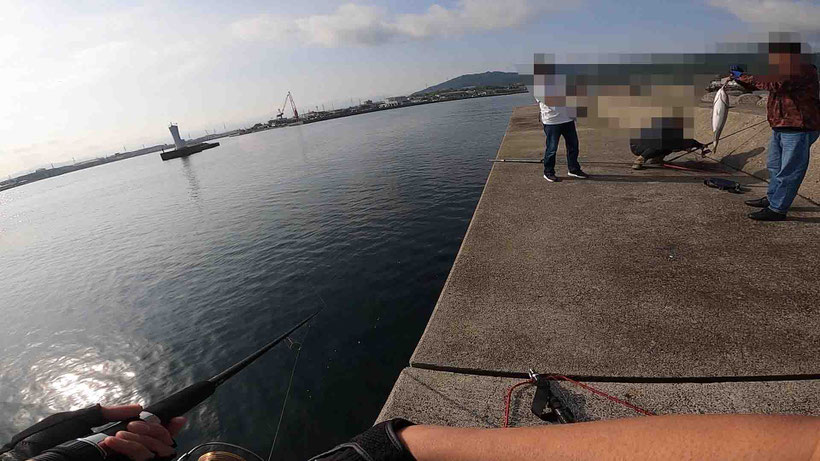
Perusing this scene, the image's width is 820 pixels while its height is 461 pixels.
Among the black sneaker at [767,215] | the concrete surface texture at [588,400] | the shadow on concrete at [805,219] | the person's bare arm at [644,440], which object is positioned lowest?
the concrete surface texture at [588,400]

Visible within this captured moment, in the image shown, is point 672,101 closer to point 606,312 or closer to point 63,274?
point 606,312

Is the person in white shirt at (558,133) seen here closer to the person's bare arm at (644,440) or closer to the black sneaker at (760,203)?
the black sneaker at (760,203)

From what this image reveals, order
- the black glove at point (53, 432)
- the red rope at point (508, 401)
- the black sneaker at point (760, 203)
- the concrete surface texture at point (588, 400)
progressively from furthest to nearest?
1. the black sneaker at point (760, 203)
2. the red rope at point (508, 401)
3. the concrete surface texture at point (588, 400)
4. the black glove at point (53, 432)

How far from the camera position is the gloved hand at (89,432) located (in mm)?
1539

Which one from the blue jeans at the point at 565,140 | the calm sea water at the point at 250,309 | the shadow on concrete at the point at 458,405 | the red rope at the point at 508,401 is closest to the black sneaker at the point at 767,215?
the blue jeans at the point at 565,140

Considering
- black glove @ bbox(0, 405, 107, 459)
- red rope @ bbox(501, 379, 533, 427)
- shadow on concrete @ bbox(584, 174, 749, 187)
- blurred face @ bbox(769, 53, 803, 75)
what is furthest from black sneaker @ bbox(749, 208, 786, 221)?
black glove @ bbox(0, 405, 107, 459)

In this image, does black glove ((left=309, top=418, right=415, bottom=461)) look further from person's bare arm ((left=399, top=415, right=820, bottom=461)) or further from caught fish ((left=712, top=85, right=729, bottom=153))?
caught fish ((left=712, top=85, right=729, bottom=153))

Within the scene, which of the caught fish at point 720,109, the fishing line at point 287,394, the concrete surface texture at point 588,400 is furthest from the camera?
the caught fish at point 720,109

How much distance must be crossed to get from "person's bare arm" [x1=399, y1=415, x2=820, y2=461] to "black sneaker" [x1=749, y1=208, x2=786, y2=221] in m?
4.38

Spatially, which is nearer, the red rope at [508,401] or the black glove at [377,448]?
the black glove at [377,448]

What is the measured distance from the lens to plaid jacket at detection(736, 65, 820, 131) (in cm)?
382

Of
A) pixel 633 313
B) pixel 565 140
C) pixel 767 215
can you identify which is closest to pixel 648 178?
pixel 565 140

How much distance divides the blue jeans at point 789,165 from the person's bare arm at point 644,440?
4.40m

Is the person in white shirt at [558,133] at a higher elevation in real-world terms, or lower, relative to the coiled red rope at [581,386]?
higher
